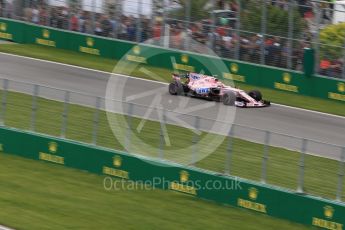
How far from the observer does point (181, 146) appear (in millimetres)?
17922

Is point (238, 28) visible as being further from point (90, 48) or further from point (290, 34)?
point (90, 48)

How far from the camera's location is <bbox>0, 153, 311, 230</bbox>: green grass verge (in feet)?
53.9

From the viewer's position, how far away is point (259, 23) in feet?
100

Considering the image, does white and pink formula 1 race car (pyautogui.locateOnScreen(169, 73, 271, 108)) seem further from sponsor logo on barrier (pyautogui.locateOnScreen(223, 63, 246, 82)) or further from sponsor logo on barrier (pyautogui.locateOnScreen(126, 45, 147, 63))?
sponsor logo on barrier (pyautogui.locateOnScreen(126, 45, 147, 63))

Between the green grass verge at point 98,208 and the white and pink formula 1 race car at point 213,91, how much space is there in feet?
27.2

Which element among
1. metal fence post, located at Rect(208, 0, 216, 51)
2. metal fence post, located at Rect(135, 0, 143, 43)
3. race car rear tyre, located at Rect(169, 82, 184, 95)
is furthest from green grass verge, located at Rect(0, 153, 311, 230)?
metal fence post, located at Rect(135, 0, 143, 43)

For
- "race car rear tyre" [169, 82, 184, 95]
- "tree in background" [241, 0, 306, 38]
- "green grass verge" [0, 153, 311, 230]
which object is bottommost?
"green grass verge" [0, 153, 311, 230]

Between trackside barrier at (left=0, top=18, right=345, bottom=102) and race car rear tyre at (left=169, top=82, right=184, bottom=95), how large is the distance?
9.75 feet

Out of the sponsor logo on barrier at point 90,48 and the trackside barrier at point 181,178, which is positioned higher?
the sponsor logo on barrier at point 90,48

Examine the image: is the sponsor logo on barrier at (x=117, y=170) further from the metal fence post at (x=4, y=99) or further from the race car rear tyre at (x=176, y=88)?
the race car rear tyre at (x=176, y=88)

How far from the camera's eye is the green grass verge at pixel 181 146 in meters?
16.3

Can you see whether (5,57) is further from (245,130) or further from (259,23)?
(245,130)

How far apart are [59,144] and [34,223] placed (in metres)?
3.86

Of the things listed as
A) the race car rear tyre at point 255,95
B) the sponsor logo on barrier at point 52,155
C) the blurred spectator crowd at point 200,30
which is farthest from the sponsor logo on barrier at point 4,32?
the sponsor logo on barrier at point 52,155
